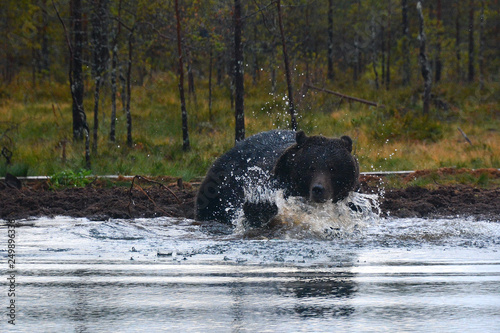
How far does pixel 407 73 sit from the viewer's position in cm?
4034

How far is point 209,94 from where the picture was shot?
3142 cm

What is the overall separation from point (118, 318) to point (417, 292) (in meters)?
2.18

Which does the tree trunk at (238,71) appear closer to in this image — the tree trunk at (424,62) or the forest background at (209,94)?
the forest background at (209,94)

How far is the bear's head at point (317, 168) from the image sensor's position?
8.59m

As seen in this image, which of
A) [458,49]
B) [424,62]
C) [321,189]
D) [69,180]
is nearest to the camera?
[321,189]

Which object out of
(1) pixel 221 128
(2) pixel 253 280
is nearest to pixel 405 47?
(1) pixel 221 128

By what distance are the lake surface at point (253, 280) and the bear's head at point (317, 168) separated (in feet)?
1.90

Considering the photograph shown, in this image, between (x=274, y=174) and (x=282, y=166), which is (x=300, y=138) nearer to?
(x=282, y=166)

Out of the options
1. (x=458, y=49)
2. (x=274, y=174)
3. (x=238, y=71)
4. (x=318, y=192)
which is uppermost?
(x=458, y=49)

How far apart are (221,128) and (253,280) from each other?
2019 cm

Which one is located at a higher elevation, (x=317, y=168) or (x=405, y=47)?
(x=405, y=47)

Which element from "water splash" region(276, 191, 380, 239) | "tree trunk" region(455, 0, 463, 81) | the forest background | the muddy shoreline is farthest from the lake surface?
"tree trunk" region(455, 0, 463, 81)

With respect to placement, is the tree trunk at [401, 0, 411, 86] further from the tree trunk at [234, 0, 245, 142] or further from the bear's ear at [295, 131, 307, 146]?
the bear's ear at [295, 131, 307, 146]

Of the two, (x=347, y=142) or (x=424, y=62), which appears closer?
(x=347, y=142)
